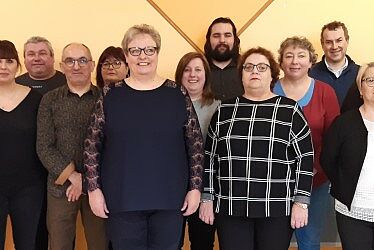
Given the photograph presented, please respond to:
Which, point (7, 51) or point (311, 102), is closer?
point (7, 51)

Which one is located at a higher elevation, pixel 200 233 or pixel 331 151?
pixel 331 151

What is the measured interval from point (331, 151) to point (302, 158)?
201mm

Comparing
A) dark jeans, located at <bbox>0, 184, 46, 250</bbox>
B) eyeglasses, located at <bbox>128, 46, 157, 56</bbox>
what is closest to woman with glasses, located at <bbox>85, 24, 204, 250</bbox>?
eyeglasses, located at <bbox>128, 46, 157, 56</bbox>

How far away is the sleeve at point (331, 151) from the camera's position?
2225 millimetres

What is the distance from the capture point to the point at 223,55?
10.4ft

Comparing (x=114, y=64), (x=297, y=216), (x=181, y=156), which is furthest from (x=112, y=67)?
(x=297, y=216)

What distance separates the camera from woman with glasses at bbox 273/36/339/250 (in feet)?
8.20

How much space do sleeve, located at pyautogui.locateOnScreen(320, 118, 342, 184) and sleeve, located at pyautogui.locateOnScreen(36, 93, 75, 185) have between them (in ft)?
4.02

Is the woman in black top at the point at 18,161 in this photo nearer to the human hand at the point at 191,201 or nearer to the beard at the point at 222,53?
the human hand at the point at 191,201

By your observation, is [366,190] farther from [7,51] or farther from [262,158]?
[7,51]

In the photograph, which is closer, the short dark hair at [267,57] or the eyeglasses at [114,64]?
the short dark hair at [267,57]

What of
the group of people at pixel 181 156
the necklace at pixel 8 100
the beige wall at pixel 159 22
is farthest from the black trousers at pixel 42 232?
the beige wall at pixel 159 22

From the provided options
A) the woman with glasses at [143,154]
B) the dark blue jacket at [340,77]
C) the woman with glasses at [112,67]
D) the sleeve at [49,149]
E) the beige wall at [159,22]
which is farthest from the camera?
the beige wall at [159,22]

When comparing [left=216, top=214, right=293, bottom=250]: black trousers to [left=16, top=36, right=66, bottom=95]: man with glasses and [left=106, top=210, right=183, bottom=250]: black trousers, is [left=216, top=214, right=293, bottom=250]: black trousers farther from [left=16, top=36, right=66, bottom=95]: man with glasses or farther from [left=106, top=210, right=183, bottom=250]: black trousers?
[left=16, top=36, right=66, bottom=95]: man with glasses
